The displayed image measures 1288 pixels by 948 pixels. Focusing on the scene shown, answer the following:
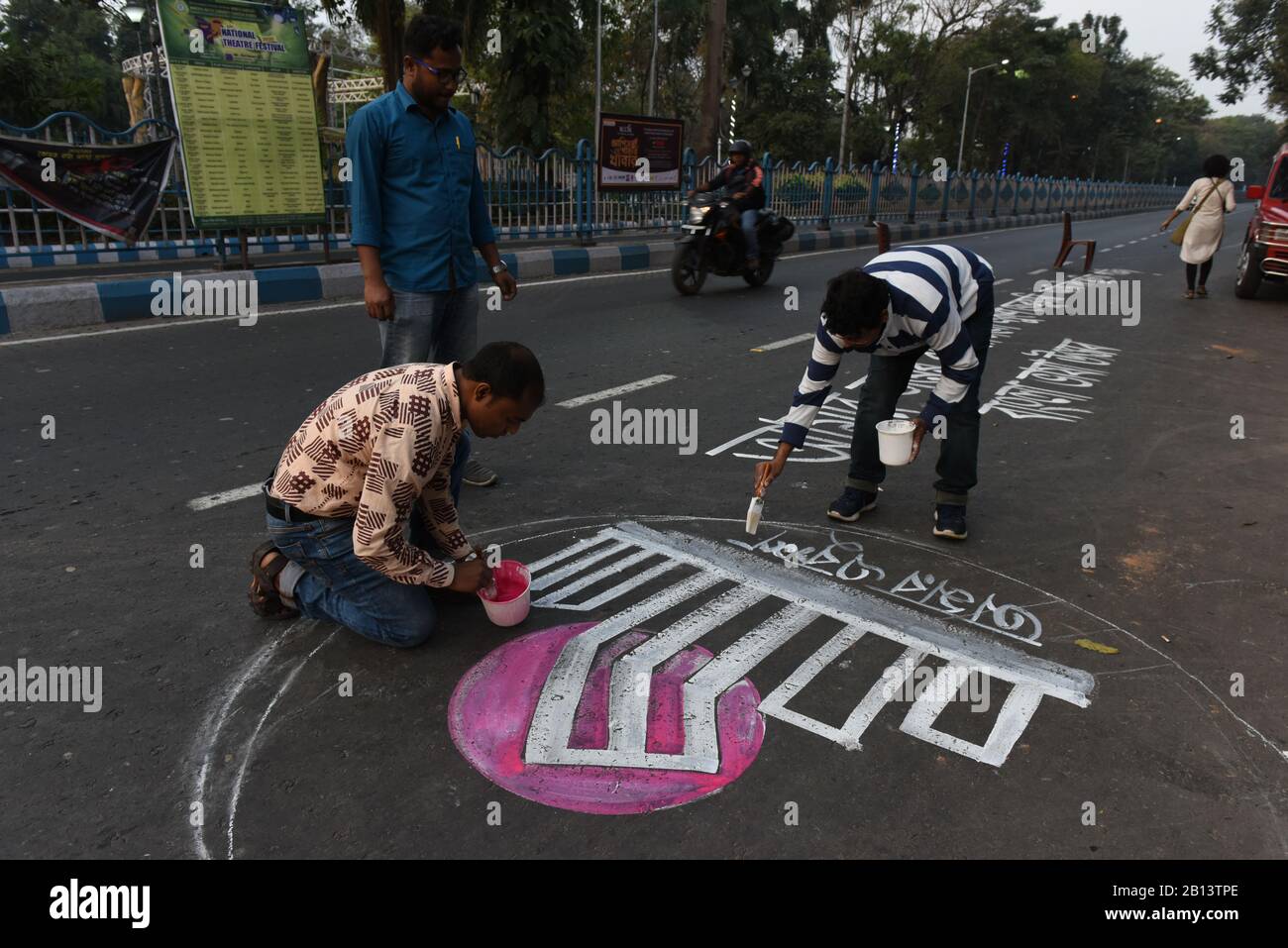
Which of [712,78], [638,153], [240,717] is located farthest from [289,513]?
[712,78]

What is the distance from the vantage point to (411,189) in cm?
362

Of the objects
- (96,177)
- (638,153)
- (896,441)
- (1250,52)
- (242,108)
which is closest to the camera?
(896,441)

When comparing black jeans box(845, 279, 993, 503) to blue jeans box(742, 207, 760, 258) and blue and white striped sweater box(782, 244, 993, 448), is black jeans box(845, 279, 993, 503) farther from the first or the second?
blue jeans box(742, 207, 760, 258)

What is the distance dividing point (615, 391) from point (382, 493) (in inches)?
136

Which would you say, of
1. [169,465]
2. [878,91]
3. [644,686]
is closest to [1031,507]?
[644,686]

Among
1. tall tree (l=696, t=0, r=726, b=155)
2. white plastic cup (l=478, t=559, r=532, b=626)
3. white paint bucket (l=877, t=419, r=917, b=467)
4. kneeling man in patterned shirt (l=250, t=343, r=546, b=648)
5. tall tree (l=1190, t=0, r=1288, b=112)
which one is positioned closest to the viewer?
kneeling man in patterned shirt (l=250, t=343, r=546, b=648)

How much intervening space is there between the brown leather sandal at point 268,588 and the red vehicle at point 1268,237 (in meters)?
11.7

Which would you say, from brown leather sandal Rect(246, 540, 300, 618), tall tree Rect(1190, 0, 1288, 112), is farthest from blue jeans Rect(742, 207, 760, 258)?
tall tree Rect(1190, 0, 1288, 112)

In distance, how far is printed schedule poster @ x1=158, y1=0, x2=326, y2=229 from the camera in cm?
848

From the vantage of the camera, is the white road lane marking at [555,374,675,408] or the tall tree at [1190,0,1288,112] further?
the tall tree at [1190,0,1288,112]

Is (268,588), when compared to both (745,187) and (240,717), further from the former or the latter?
(745,187)

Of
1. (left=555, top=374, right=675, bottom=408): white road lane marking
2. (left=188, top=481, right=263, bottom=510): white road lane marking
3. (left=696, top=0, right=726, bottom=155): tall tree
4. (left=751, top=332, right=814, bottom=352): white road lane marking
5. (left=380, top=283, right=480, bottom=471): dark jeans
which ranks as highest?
(left=696, top=0, right=726, bottom=155): tall tree

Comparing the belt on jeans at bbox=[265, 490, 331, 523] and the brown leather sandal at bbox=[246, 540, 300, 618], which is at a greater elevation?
the belt on jeans at bbox=[265, 490, 331, 523]
